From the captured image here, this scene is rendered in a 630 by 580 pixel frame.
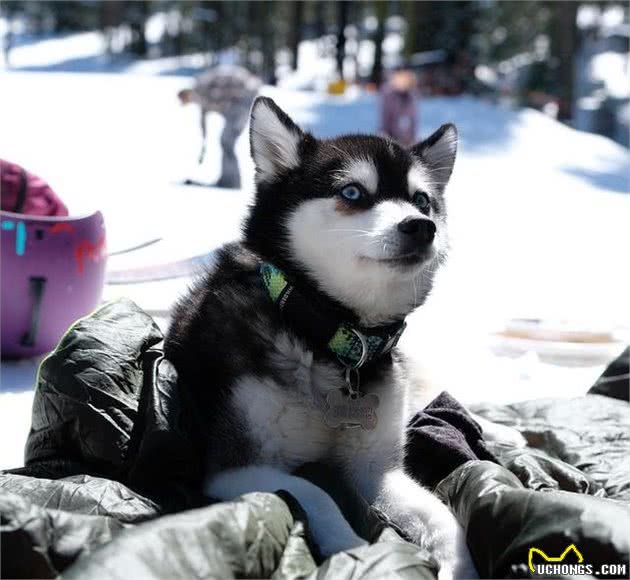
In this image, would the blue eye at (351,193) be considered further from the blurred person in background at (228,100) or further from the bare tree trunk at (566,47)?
the bare tree trunk at (566,47)

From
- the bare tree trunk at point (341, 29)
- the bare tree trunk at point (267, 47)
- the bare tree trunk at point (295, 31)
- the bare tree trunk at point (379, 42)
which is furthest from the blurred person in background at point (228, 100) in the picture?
the bare tree trunk at point (295, 31)

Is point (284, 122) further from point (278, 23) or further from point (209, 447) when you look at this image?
point (278, 23)

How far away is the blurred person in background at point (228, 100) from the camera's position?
845 cm

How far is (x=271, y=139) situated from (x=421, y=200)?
0.38 metres

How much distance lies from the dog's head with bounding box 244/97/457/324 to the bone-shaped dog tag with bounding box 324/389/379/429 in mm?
186

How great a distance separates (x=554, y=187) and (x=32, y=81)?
6428 millimetres

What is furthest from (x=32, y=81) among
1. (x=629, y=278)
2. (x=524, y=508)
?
(x=524, y=508)

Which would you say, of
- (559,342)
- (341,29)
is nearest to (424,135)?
(341,29)

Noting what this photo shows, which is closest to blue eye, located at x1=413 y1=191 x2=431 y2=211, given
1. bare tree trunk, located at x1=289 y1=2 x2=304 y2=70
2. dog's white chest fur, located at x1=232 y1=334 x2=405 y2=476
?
dog's white chest fur, located at x1=232 y1=334 x2=405 y2=476

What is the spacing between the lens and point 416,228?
6.77 feet

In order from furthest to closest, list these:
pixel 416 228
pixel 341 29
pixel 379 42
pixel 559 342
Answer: pixel 379 42 → pixel 341 29 → pixel 559 342 → pixel 416 228

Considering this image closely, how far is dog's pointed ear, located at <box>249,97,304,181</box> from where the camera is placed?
7.50 ft

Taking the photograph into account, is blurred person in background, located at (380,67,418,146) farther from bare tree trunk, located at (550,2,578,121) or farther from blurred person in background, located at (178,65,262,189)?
bare tree trunk, located at (550,2,578,121)

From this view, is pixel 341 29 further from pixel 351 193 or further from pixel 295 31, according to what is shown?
pixel 351 193
